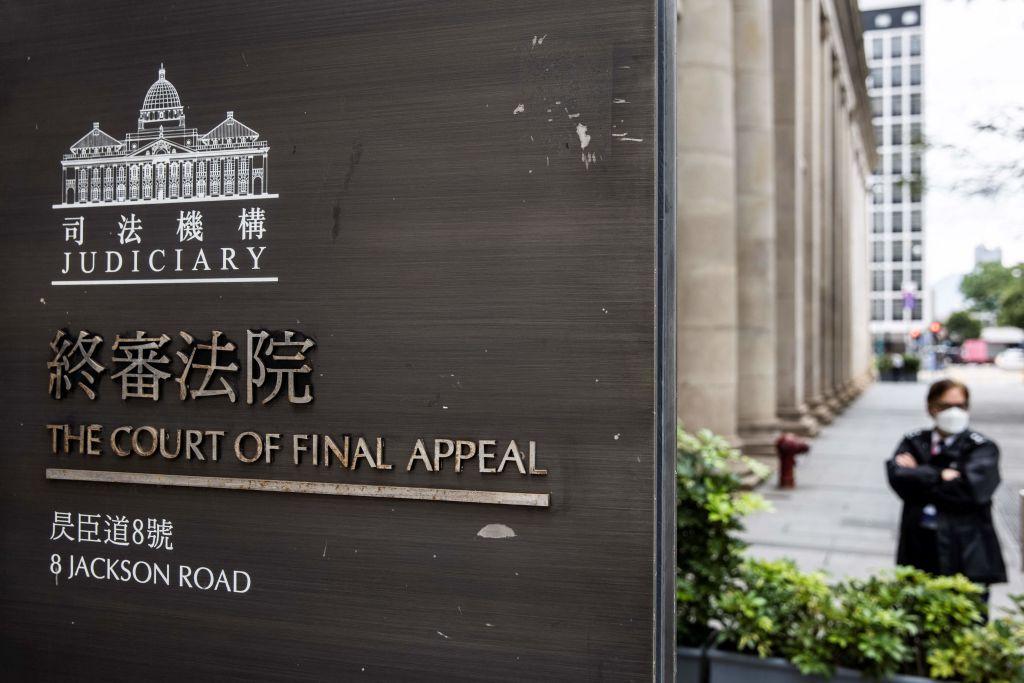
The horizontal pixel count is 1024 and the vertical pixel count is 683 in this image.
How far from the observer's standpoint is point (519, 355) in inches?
101

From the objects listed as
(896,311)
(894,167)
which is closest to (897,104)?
(894,167)

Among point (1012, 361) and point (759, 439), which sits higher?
point (1012, 361)

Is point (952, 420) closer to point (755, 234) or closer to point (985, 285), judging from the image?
point (755, 234)

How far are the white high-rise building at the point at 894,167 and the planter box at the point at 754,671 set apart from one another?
4359 inches

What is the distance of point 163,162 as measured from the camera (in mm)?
2898

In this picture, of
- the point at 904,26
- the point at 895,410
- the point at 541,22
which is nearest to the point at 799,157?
the point at 895,410

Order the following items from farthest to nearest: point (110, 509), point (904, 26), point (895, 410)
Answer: point (904, 26) → point (895, 410) → point (110, 509)

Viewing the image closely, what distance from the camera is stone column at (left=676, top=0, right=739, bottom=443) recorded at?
1293 cm

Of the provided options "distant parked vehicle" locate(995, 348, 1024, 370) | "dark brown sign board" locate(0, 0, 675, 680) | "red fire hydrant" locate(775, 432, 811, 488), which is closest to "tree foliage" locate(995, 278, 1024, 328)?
"distant parked vehicle" locate(995, 348, 1024, 370)

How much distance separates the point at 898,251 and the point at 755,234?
108 meters

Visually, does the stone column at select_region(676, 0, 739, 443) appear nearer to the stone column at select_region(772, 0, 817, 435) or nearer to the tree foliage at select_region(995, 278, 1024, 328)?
the stone column at select_region(772, 0, 817, 435)

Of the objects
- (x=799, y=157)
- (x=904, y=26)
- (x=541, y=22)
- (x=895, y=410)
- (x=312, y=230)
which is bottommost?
(x=895, y=410)

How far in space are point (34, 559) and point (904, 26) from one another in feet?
405

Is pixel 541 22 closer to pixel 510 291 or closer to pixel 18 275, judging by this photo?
pixel 510 291
